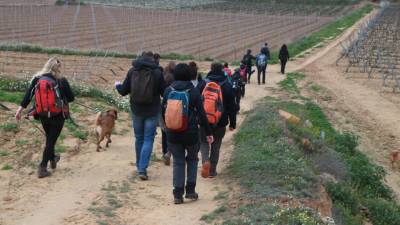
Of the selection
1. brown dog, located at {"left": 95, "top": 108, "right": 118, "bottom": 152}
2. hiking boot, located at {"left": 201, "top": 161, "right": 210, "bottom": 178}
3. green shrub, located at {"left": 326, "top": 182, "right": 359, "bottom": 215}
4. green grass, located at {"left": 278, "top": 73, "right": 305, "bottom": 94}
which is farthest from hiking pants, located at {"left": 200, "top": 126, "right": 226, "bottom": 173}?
green grass, located at {"left": 278, "top": 73, "right": 305, "bottom": 94}

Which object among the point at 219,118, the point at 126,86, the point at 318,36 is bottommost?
the point at 318,36

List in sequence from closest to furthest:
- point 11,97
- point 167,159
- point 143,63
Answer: point 143,63 → point 167,159 → point 11,97

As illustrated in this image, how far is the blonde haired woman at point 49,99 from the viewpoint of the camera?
7.50m

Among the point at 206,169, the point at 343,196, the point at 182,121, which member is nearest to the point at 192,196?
the point at 206,169

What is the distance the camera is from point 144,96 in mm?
7504

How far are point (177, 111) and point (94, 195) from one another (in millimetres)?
1617

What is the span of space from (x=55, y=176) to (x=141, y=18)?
4484cm

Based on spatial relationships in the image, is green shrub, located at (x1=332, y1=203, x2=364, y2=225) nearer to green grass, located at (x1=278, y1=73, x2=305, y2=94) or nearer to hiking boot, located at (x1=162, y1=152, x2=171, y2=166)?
hiking boot, located at (x1=162, y1=152, x2=171, y2=166)

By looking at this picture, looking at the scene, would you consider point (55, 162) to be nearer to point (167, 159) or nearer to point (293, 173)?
point (167, 159)

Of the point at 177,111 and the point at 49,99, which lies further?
the point at 49,99

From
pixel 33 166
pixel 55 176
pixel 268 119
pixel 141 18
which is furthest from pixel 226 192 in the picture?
pixel 141 18

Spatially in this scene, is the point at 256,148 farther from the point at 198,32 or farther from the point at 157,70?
the point at 198,32

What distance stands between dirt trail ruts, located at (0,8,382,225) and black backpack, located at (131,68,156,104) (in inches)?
46.0

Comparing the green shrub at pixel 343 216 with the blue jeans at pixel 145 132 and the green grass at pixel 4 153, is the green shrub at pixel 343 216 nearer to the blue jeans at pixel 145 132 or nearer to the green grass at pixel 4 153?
the blue jeans at pixel 145 132
